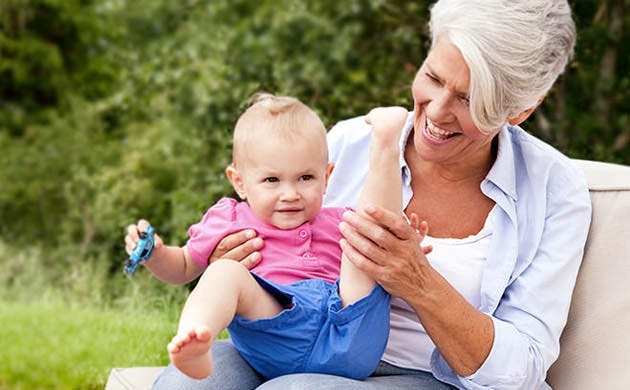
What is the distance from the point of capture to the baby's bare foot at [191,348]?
5.58 ft

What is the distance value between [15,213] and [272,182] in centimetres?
579

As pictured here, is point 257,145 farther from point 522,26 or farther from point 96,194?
point 96,194

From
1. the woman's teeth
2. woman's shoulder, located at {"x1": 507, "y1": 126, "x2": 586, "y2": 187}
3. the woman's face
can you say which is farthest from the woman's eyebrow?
woman's shoulder, located at {"x1": 507, "y1": 126, "x2": 586, "y2": 187}

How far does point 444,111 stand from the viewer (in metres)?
2.18

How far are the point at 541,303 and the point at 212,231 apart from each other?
826 mm

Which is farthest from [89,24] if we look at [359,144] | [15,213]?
[359,144]

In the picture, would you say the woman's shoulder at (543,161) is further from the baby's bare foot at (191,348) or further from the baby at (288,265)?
the baby's bare foot at (191,348)

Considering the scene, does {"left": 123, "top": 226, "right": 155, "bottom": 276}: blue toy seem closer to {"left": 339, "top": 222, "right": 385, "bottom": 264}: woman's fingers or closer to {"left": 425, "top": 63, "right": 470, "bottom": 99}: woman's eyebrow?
{"left": 339, "top": 222, "right": 385, "bottom": 264}: woman's fingers

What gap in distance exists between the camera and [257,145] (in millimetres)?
2148

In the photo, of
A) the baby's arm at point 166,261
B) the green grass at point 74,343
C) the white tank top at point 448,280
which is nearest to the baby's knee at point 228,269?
the baby's arm at point 166,261

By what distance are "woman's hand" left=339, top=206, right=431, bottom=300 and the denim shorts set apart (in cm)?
6

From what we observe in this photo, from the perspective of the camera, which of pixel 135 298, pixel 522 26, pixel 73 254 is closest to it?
pixel 522 26

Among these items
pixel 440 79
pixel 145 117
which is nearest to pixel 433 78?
pixel 440 79

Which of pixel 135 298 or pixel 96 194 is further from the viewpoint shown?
pixel 96 194
